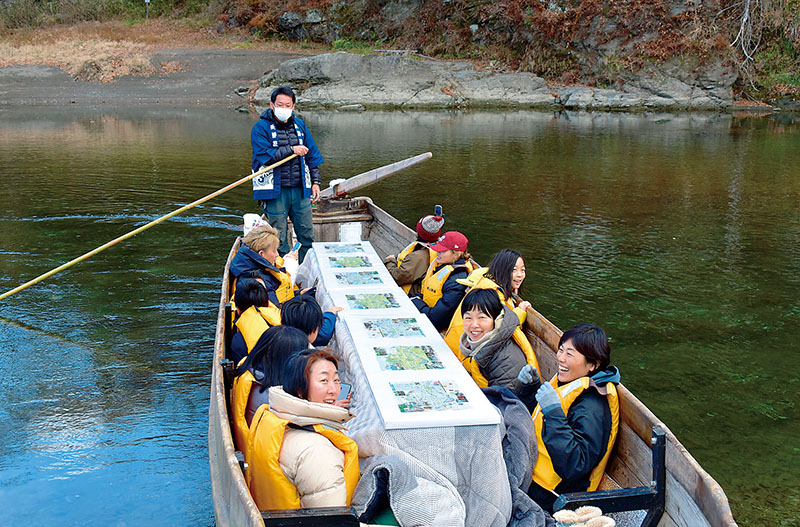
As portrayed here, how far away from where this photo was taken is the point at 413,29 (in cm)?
3675

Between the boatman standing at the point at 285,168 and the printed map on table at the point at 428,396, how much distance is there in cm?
424

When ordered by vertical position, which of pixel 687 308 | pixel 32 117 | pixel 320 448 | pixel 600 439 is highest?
pixel 32 117

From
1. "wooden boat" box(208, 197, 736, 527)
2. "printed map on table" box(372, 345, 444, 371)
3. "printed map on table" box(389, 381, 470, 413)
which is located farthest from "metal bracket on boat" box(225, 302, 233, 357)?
"printed map on table" box(389, 381, 470, 413)

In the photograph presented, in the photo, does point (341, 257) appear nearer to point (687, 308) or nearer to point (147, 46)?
point (687, 308)

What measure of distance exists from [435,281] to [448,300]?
1.04 ft

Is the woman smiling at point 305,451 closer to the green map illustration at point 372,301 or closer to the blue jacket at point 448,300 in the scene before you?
the green map illustration at point 372,301

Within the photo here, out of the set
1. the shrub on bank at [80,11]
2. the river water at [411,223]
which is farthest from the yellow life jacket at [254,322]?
the shrub on bank at [80,11]

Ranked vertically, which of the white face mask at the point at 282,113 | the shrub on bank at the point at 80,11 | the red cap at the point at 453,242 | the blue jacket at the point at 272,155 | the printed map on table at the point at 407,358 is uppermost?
the shrub on bank at the point at 80,11

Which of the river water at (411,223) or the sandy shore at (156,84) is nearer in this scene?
the river water at (411,223)

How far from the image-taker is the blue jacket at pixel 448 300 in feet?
16.6

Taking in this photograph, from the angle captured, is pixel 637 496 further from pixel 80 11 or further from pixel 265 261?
pixel 80 11

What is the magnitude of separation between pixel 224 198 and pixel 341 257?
8006mm

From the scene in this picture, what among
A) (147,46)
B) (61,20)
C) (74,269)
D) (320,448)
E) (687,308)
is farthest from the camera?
(61,20)

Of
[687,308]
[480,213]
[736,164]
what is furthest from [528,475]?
[736,164]
